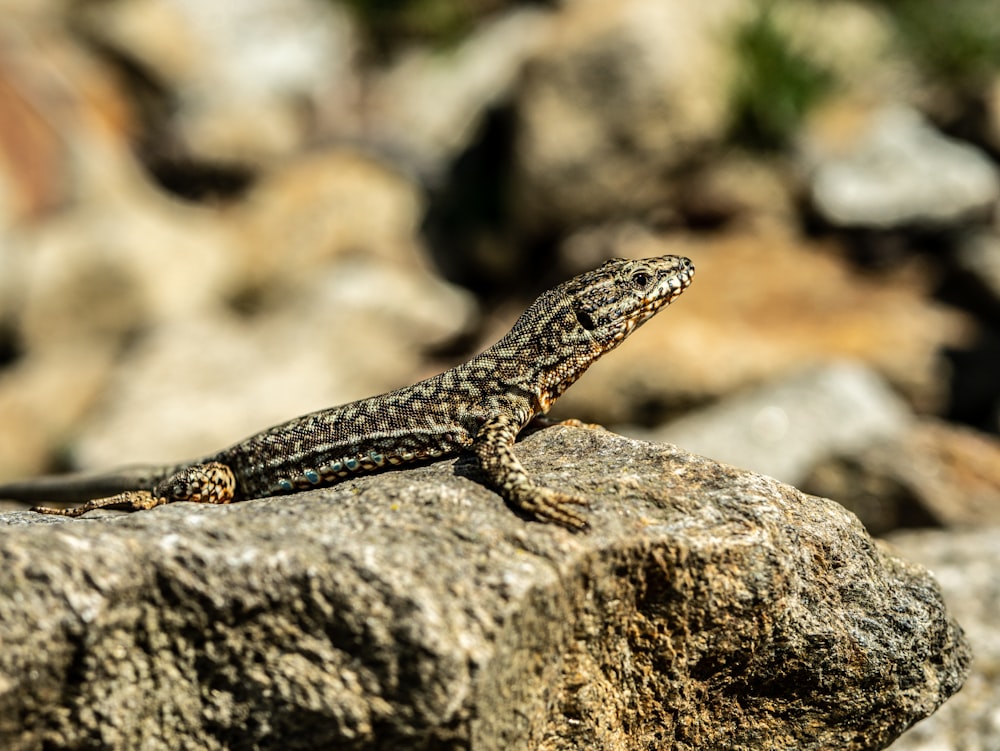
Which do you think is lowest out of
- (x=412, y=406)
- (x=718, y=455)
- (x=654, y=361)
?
(x=412, y=406)

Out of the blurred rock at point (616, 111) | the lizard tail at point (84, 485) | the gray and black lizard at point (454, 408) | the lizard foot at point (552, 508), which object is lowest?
the lizard foot at point (552, 508)

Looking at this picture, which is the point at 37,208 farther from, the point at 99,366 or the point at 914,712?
the point at 914,712

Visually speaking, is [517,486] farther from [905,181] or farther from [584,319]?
[905,181]

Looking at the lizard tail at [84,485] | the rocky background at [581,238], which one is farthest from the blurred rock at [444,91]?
the lizard tail at [84,485]

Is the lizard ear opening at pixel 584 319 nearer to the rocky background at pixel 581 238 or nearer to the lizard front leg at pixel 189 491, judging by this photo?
the lizard front leg at pixel 189 491

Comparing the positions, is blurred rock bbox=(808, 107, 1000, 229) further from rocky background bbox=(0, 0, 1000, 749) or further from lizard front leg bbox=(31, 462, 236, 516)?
lizard front leg bbox=(31, 462, 236, 516)

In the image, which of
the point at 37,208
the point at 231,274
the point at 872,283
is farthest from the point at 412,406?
the point at 37,208

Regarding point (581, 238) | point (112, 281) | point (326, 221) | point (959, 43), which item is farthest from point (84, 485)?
point (959, 43)
